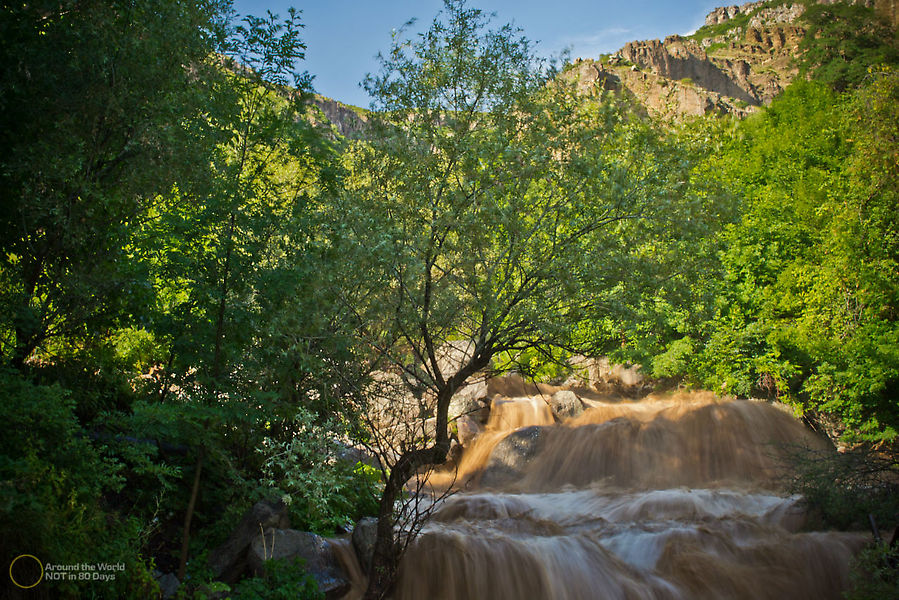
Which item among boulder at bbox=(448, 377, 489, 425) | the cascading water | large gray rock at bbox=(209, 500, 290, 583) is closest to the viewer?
large gray rock at bbox=(209, 500, 290, 583)

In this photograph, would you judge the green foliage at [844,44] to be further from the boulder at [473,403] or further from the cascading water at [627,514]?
the boulder at [473,403]

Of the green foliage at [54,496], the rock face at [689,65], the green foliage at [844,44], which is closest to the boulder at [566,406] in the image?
the green foliage at [54,496]

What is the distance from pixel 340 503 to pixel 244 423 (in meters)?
2.00

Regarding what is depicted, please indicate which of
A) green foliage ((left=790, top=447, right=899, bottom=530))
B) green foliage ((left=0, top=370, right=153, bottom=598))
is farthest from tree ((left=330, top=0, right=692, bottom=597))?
green foliage ((left=790, top=447, right=899, bottom=530))

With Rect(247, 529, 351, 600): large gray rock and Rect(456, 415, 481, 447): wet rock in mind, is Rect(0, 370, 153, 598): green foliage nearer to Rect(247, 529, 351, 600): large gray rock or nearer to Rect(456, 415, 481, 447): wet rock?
Rect(247, 529, 351, 600): large gray rock

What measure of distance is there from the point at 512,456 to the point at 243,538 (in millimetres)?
9042

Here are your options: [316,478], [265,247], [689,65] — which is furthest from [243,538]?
[689,65]

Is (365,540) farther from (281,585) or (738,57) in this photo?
(738,57)

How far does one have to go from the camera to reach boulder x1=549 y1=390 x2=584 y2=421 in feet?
57.3

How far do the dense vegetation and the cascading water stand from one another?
1.84 meters

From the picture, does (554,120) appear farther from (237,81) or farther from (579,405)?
(579,405)

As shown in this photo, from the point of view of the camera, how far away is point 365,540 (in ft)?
25.0

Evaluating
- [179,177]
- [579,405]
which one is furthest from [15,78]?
[579,405]

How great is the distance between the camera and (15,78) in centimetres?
570
